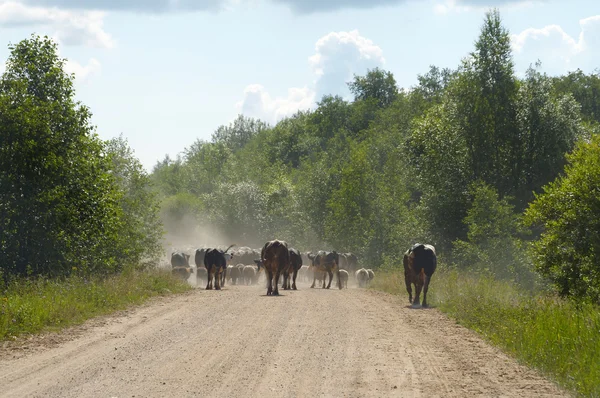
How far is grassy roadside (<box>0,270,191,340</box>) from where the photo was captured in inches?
604

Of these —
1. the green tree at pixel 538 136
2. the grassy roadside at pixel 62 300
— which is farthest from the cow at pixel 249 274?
the grassy roadside at pixel 62 300

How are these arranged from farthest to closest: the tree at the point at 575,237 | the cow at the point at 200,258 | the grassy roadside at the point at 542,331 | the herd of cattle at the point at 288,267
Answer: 1. the cow at the point at 200,258
2. the herd of cattle at the point at 288,267
3. the tree at the point at 575,237
4. the grassy roadside at the point at 542,331

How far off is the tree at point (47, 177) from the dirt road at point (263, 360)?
6.19 m

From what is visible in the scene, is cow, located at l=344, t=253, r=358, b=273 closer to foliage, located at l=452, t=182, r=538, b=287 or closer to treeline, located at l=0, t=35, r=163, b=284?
foliage, located at l=452, t=182, r=538, b=287

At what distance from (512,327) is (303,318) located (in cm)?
535

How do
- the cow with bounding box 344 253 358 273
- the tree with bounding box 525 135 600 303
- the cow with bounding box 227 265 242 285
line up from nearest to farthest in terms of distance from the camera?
the tree with bounding box 525 135 600 303
the cow with bounding box 227 265 242 285
the cow with bounding box 344 253 358 273

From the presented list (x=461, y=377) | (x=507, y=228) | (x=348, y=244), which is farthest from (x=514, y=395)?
(x=348, y=244)

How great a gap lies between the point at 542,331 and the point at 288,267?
20270 millimetres

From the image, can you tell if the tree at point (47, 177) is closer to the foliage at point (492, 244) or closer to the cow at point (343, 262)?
the foliage at point (492, 244)

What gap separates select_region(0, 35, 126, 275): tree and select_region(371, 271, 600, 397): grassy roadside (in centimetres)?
1206

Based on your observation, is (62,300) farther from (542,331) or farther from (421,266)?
(421,266)

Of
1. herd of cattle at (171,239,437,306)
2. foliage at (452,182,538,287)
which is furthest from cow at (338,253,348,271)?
foliage at (452,182,538,287)

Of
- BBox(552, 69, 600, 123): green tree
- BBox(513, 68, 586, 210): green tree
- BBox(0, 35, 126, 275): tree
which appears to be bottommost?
BBox(0, 35, 126, 275): tree

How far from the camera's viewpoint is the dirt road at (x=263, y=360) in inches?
385
